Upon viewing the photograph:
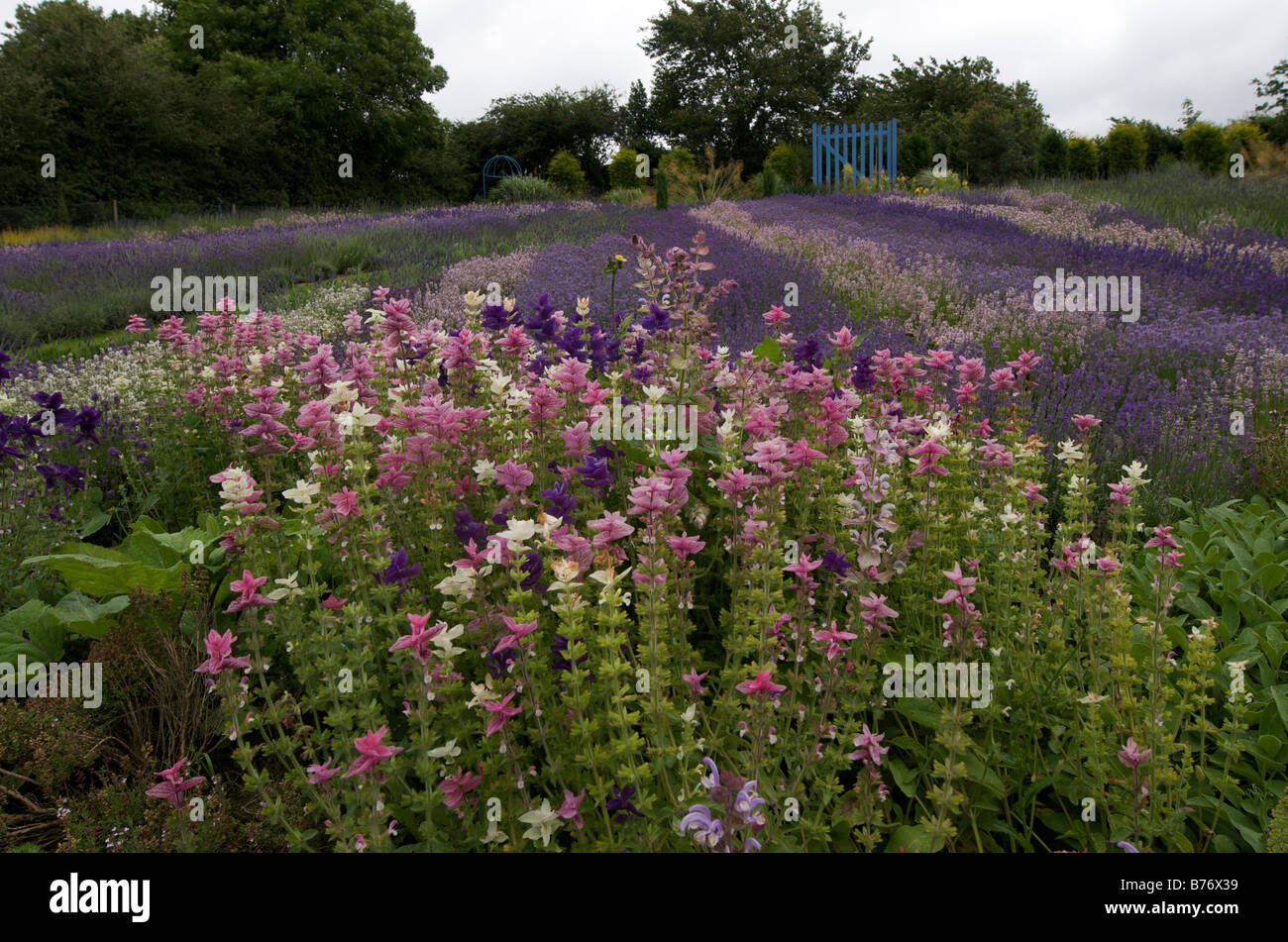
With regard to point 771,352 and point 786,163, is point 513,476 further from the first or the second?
point 786,163

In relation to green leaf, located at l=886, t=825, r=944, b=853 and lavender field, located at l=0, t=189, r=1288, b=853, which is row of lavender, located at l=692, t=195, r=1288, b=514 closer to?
lavender field, located at l=0, t=189, r=1288, b=853

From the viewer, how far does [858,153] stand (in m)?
27.4

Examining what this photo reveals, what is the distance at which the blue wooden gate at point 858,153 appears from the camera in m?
25.8

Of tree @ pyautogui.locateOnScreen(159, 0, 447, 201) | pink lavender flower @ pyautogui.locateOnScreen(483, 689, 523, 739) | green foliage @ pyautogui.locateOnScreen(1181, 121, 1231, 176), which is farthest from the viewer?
tree @ pyautogui.locateOnScreen(159, 0, 447, 201)

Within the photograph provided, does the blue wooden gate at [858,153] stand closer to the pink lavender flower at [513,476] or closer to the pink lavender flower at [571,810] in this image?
the pink lavender flower at [513,476]

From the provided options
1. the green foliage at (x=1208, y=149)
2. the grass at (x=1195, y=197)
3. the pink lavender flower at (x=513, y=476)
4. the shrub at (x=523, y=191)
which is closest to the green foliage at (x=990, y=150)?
the green foliage at (x=1208, y=149)

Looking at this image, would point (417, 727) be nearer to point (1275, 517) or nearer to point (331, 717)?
point (331, 717)

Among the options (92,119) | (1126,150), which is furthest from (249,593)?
(1126,150)

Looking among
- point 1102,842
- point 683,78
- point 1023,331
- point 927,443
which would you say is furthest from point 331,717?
point 683,78

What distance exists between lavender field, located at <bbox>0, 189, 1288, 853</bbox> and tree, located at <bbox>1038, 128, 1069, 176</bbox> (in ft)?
86.5

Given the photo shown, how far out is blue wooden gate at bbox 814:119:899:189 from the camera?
2577 centimetres

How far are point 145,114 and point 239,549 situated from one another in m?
27.1

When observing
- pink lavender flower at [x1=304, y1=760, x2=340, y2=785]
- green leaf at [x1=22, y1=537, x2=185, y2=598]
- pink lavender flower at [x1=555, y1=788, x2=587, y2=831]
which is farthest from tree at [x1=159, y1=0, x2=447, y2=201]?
pink lavender flower at [x1=555, y1=788, x2=587, y2=831]

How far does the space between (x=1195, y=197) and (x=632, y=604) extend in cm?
1598
